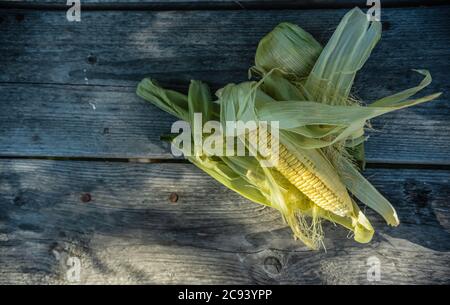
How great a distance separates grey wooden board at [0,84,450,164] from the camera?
1.74 meters

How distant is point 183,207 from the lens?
5.76 feet

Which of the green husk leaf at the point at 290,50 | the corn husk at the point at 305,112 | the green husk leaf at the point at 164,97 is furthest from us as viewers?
the green husk leaf at the point at 164,97

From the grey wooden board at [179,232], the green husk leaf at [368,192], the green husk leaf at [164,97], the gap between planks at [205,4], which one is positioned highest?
the gap between planks at [205,4]

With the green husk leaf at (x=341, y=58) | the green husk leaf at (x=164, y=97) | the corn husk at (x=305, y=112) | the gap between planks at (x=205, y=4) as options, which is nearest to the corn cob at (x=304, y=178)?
the corn husk at (x=305, y=112)

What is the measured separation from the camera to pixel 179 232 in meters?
1.75

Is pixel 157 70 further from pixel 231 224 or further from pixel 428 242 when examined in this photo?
pixel 428 242

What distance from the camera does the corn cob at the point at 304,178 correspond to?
1449 mm

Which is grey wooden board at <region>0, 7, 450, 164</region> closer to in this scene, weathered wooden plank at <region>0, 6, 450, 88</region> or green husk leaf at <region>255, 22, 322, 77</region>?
weathered wooden plank at <region>0, 6, 450, 88</region>

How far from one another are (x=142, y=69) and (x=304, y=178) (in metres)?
0.67

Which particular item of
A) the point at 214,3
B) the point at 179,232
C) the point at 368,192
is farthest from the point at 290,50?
the point at 179,232

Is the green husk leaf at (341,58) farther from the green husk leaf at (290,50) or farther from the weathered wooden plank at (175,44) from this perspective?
the weathered wooden plank at (175,44)

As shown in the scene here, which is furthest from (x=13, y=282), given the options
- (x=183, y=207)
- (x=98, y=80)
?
(x=98, y=80)

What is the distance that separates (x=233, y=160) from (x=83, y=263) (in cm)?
65

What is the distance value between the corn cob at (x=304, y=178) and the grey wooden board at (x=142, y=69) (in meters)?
0.28
